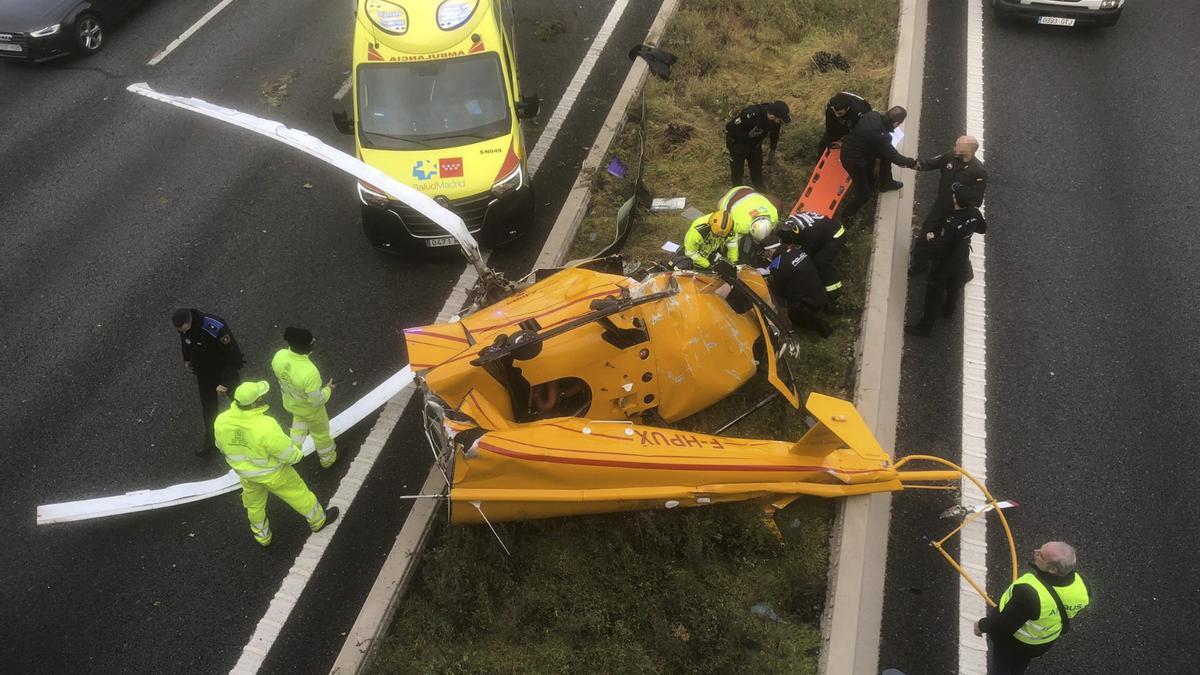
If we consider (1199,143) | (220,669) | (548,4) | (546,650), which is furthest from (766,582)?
(548,4)

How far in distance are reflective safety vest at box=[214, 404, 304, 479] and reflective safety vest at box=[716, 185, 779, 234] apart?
173 inches

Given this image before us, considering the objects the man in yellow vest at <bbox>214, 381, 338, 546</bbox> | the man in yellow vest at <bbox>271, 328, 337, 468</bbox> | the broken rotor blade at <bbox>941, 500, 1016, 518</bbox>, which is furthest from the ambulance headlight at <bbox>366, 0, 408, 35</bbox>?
the broken rotor blade at <bbox>941, 500, 1016, 518</bbox>

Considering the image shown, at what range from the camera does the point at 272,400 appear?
24.7 ft

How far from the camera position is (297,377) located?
6055 millimetres

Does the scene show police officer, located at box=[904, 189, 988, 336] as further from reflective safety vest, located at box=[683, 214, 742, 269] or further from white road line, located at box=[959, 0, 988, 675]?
reflective safety vest, located at box=[683, 214, 742, 269]

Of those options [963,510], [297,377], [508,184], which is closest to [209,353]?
[297,377]

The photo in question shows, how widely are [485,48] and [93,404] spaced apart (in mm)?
5677

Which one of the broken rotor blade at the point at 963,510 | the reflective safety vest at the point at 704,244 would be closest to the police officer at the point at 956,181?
the reflective safety vest at the point at 704,244

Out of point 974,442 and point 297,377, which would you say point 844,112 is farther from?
point 297,377

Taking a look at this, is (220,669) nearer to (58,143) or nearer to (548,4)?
(58,143)

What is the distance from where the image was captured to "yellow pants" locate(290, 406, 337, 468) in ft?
21.3

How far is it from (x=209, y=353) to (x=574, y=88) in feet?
21.8

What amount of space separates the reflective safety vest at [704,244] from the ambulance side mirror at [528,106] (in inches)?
106

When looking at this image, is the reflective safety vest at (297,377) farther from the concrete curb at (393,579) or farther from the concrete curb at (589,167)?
the concrete curb at (589,167)
